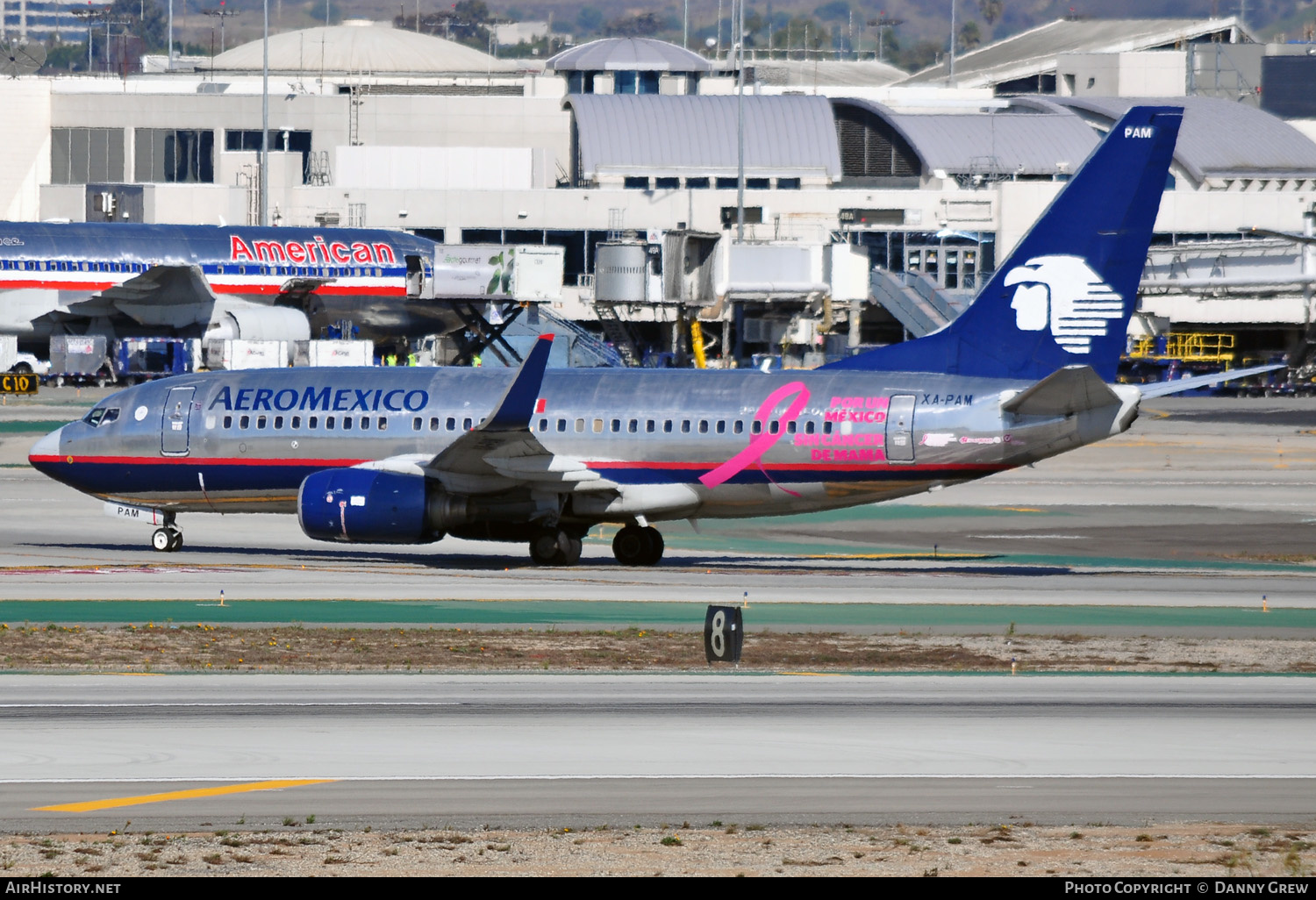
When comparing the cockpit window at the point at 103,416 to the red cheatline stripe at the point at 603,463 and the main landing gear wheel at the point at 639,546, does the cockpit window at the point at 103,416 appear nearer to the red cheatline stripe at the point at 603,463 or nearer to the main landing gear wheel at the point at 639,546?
the red cheatline stripe at the point at 603,463

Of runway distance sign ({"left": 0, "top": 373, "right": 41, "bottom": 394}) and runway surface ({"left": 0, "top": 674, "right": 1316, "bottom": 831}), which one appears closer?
runway surface ({"left": 0, "top": 674, "right": 1316, "bottom": 831})

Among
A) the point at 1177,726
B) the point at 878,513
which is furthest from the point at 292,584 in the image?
the point at 878,513

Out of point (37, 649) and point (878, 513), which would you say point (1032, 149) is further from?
point (37, 649)

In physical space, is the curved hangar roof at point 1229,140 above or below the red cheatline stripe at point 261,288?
above

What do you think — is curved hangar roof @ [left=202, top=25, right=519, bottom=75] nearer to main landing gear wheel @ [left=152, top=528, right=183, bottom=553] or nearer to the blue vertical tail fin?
main landing gear wheel @ [left=152, top=528, right=183, bottom=553]

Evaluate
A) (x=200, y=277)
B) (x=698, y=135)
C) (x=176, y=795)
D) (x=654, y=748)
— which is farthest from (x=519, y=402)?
(x=698, y=135)

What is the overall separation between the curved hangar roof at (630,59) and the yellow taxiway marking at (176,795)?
11819 cm

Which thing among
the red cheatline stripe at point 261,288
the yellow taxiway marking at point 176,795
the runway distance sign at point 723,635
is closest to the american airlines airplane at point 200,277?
the red cheatline stripe at point 261,288

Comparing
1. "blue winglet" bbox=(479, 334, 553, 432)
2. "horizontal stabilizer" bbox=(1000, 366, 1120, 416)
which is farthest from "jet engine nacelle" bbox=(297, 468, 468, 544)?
"horizontal stabilizer" bbox=(1000, 366, 1120, 416)

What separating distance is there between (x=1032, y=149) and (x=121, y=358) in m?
59.8

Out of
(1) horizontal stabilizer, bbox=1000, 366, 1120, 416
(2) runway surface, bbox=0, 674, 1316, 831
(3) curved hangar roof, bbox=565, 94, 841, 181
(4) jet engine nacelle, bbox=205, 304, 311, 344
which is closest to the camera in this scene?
(2) runway surface, bbox=0, 674, 1316, 831

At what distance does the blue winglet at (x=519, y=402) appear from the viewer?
107 feet

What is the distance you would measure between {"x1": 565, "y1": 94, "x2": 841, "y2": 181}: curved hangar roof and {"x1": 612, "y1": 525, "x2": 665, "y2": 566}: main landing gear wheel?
78361 millimetres

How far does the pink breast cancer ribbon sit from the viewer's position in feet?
110
